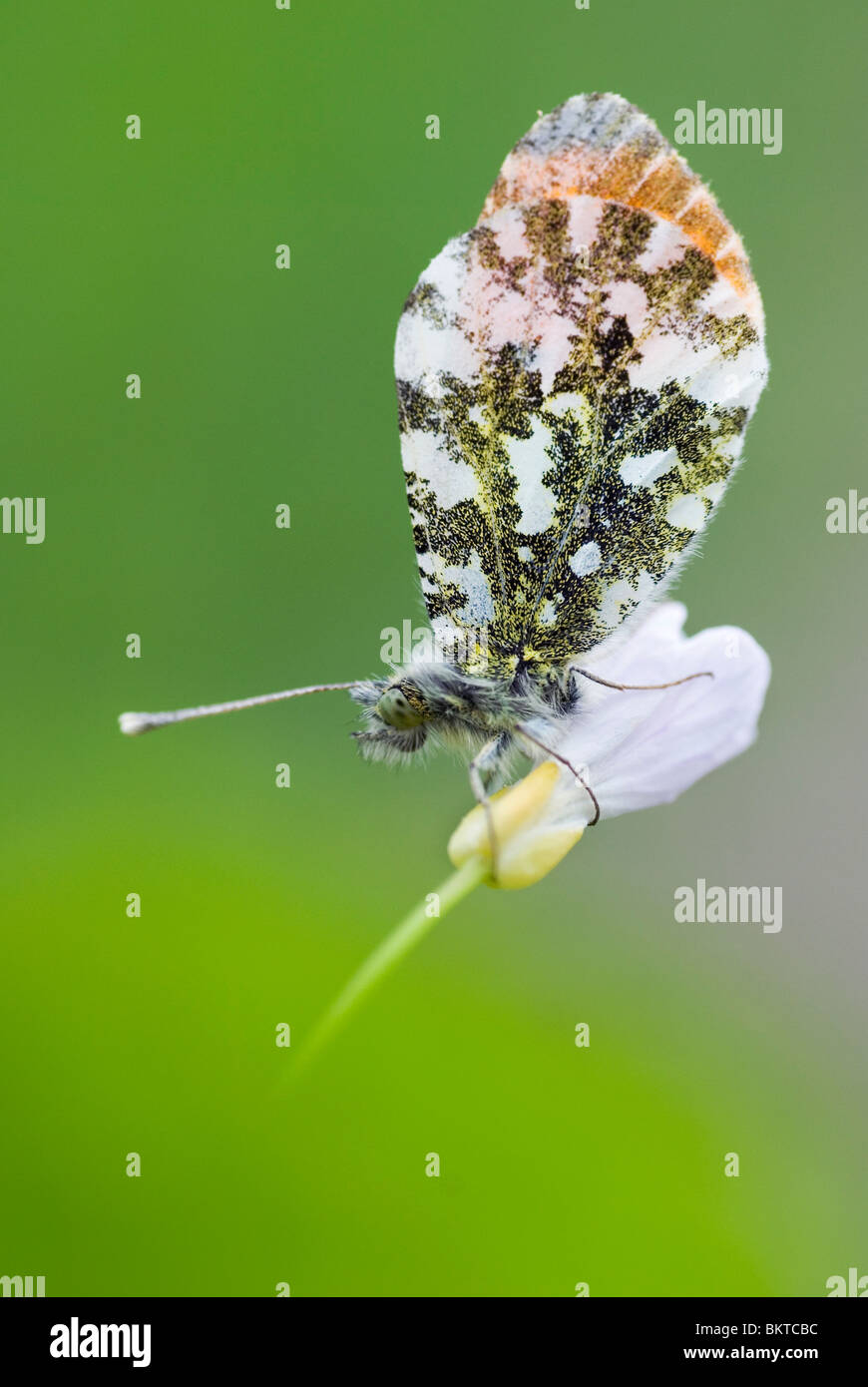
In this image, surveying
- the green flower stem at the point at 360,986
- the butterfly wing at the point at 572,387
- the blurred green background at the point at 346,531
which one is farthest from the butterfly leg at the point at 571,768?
the blurred green background at the point at 346,531

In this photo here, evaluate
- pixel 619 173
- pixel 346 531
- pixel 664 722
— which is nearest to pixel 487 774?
pixel 664 722

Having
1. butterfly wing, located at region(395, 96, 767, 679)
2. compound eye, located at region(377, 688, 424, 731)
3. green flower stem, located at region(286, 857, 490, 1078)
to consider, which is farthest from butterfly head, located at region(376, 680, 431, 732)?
green flower stem, located at region(286, 857, 490, 1078)

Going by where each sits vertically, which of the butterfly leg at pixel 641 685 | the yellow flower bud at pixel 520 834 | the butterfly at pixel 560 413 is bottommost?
the yellow flower bud at pixel 520 834

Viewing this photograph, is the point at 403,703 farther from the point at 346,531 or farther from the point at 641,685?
the point at 346,531

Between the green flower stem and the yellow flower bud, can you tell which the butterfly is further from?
the green flower stem

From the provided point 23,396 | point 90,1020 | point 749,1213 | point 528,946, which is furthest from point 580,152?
point 23,396

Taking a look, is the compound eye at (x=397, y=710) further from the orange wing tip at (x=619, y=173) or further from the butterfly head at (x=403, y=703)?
the orange wing tip at (x=619, y=173)

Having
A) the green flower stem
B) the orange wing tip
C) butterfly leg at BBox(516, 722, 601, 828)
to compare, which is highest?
the orange wing tip
